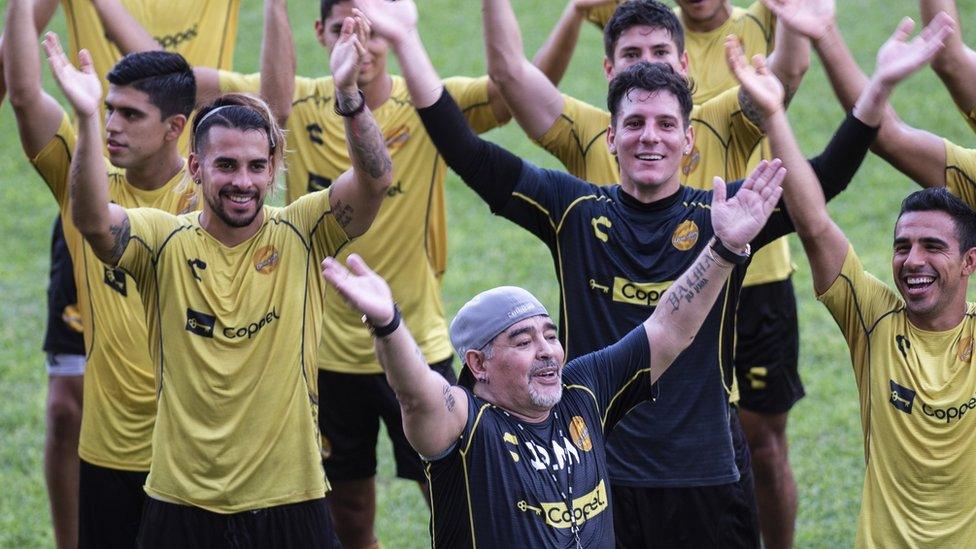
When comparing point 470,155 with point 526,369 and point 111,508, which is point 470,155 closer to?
point 526,369

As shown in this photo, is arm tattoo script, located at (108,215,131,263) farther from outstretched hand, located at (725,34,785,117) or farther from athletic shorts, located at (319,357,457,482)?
outstretched hand, located at (725,34,785,117)

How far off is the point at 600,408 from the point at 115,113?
2623mm

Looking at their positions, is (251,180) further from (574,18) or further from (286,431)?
(574,18)

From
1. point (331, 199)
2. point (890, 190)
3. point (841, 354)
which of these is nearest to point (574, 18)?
point (331, 199)

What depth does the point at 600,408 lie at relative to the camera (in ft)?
18.7

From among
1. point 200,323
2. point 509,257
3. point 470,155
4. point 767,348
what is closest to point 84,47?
point 200,323

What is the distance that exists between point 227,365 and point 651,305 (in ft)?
5.74

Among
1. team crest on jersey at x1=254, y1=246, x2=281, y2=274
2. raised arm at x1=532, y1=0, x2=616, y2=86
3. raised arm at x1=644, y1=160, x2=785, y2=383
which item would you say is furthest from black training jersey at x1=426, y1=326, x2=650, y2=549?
raised arm at x1=532, y1=0, x2=616, y2=86

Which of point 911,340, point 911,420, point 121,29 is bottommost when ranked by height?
point 911,420

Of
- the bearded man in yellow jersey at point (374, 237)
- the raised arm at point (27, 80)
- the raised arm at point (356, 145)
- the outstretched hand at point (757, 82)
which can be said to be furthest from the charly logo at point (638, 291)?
the raised arm at point (27, 80)

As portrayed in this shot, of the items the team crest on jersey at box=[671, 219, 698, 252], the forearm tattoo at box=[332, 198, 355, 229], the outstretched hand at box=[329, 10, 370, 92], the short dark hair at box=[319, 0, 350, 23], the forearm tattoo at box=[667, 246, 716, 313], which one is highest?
the short dark hair at box=[319, 0, 350, 23]

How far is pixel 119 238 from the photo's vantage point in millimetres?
5906

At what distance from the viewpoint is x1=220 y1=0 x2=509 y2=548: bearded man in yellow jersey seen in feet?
25.3

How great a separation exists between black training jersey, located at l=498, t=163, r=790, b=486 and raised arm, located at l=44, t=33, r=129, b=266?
5.43 feet
